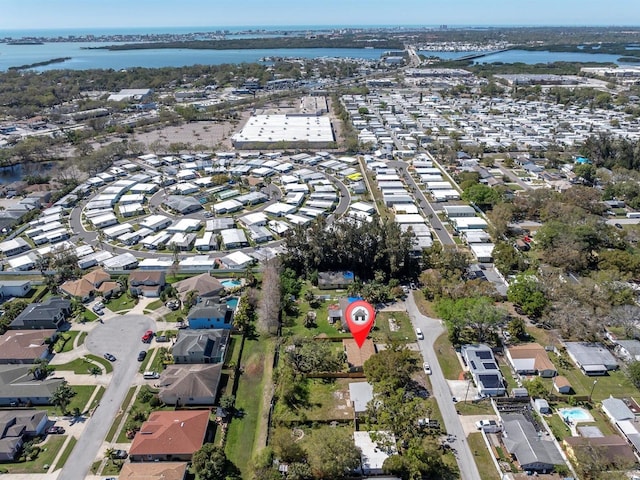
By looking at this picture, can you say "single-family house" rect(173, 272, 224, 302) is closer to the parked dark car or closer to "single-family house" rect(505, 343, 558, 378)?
the parked dark car

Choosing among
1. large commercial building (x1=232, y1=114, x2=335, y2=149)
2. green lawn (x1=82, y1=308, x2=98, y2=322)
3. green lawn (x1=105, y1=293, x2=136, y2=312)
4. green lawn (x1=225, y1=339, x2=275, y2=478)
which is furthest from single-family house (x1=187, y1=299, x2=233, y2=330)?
large commercial building (x1=232, y1=114, x2=335, y2=149)

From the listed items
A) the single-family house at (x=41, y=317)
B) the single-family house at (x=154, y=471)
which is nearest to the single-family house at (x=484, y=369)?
the single-family house at (x=154, y=471)

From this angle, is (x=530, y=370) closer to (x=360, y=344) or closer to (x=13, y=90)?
(x=360, y=344)

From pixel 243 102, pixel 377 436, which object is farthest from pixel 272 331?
pixel 243 102

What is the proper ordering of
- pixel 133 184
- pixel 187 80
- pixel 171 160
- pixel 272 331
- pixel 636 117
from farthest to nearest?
pixel 187 80 → pixel 636 117 → pixel 171 160 → pixel 133 184 → pixel 272 331

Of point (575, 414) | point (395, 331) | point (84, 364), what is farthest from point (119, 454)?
point (575, 414)

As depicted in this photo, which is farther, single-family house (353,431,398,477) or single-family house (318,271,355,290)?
single-family house (318,271,355,290)
